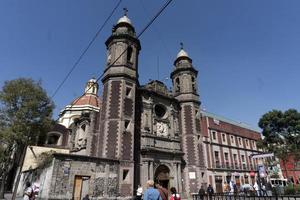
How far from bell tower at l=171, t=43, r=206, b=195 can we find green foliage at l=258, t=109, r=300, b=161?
10.7 m

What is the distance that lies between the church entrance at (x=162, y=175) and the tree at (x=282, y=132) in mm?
15559

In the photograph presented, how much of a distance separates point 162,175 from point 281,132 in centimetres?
1936

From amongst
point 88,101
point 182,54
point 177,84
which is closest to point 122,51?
point 177,84

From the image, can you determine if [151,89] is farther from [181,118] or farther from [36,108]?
[36,108]

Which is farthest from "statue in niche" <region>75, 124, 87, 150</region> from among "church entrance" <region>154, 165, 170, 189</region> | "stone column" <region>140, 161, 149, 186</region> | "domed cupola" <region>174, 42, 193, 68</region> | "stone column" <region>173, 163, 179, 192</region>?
"domed cupola" <region>174, 42, 193, 68</region>

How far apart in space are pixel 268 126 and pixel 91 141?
2531cm

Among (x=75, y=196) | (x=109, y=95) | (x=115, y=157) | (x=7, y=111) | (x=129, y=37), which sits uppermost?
(x=129, y=37)

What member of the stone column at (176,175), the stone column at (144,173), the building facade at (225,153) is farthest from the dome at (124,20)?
the stone column at (176,175)

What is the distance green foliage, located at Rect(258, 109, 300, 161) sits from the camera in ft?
99.3

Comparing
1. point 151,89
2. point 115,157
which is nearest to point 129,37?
point 151,89

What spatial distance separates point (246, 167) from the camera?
38.3m

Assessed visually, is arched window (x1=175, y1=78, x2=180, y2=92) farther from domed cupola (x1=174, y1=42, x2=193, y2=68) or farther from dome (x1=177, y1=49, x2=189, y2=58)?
dome (x1=177, y1=49, x2=189, y2=58)

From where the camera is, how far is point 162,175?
25156 mm

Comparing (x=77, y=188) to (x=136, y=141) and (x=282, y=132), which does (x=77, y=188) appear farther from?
(x=282, y=132)
